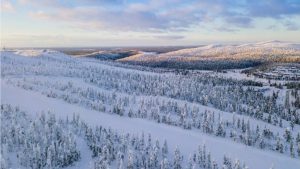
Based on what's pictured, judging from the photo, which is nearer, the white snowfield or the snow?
the white snowfield

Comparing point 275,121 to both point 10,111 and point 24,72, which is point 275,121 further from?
point 24,72

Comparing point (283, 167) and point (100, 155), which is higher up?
point (100, 155)

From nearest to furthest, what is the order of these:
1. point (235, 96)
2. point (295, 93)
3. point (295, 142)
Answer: point (295, 142), point (235, 96), point (295, 93)

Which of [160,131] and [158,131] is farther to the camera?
[160,131]

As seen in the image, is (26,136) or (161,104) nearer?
(26,136)

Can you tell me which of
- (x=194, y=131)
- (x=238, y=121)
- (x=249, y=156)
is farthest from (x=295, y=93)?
(x=249, y=156)

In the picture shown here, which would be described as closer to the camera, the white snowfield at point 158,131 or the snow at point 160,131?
the white snowfield at point 158,131

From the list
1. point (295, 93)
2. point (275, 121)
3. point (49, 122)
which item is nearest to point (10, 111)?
point (49, 122)

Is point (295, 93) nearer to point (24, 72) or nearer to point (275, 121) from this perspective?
point (275, 121)

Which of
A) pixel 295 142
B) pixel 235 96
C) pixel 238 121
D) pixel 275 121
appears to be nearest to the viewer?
pixel 295 142
